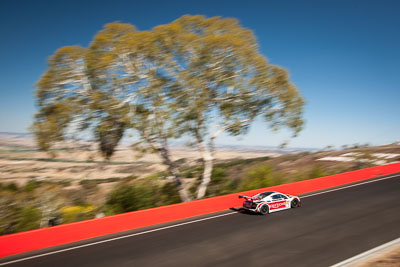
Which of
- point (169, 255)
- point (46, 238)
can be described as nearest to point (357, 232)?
point (169, 255)

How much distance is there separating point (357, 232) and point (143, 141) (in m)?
11.3

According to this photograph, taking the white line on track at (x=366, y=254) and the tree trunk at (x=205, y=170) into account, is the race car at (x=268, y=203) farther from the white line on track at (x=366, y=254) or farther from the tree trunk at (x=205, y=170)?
the tree trunk at (x=205, y=170)

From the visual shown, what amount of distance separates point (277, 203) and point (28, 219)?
423 inches

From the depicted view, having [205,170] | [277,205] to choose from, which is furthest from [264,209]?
[205,170]

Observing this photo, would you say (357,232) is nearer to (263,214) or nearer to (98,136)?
(263,214)

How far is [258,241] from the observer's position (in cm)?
897

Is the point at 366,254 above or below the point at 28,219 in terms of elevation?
below

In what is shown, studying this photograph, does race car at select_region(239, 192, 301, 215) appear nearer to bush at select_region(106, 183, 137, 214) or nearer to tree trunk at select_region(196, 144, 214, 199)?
tree trunk at select_region(196, 144, 214, 199)

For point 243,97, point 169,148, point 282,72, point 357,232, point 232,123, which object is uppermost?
point 282,72

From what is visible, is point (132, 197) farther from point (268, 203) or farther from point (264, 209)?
point (268, 203)

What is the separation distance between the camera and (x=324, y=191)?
17.0 meters

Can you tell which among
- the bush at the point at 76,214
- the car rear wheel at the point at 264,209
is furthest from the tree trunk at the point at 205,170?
the bush at the point at 76,214

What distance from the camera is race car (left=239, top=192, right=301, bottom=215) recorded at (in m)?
12.1

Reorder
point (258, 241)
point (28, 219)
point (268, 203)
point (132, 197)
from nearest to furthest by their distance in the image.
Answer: point (258, 241), point (28, 219), point (268, 203), point (132, 197)
